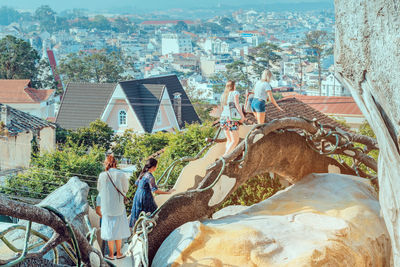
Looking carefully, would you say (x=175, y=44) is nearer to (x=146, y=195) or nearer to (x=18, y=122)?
(x=18, y=122)

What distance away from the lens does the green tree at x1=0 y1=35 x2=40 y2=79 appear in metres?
57.7

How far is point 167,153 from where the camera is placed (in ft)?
60.7

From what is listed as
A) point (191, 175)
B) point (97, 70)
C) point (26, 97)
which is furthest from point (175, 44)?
point (191, 175)

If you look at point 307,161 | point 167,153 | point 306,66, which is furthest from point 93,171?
point 306,66

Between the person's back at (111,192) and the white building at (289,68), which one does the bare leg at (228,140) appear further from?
the white building at (289,68)

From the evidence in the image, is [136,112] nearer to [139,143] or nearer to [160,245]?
[139,143]

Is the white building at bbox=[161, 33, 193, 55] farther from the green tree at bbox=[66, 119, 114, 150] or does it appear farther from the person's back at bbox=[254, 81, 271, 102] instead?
the person's back at bbox=[254, 81, 271, 102]

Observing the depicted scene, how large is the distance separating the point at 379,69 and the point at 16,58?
57.5 m

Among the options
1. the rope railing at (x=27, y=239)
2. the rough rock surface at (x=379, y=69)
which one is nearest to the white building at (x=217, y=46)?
the rough rock surface at (x=379, y=69)

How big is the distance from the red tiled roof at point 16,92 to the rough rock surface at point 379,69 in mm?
48777

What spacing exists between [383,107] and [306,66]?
9848cm

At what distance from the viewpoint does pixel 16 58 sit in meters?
59.1

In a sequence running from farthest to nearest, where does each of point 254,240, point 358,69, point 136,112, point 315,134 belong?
point 136,112 → point 315,134 → point 254,240 → point 358,69

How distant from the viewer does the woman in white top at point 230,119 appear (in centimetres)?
809
